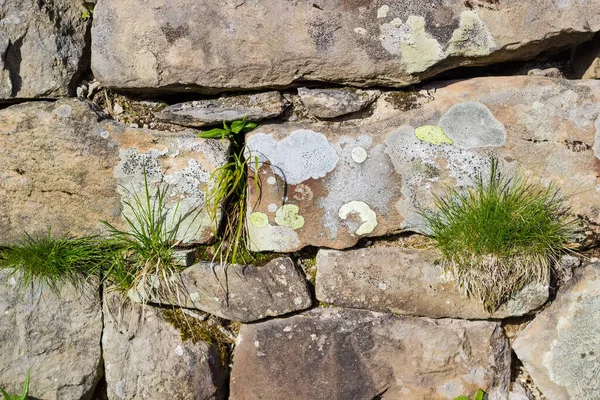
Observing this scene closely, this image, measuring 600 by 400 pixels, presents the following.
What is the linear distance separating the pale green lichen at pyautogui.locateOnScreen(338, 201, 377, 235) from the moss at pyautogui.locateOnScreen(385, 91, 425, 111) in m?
0.51

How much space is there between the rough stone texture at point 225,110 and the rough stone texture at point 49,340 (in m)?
0.95

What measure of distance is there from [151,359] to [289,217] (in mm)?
916

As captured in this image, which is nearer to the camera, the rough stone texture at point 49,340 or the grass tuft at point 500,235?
the grass tuft at point 500,235

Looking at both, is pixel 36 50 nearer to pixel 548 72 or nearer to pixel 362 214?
pixel 362 214

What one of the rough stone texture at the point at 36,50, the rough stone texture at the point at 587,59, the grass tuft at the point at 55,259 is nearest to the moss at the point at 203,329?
the grass tuft at the point at 55,259

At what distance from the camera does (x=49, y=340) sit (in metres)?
3.13

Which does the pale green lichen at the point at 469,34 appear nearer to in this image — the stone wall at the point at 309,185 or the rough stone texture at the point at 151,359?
the stone wall at the point at 309,185

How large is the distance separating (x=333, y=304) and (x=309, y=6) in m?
1.37

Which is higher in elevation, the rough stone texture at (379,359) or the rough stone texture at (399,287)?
the rough stone texture at (399,287)

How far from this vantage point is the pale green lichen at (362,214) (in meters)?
3.05

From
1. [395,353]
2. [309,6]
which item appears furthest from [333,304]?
[309,6]

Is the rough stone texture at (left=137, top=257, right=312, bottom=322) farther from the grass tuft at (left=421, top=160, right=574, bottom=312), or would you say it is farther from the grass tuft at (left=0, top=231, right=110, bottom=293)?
the grass tuft at (left=421, top=160, right=574, bottom=312)

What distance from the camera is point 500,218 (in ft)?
9.43

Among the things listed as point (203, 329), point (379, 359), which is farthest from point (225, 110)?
point (379, 359)
